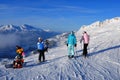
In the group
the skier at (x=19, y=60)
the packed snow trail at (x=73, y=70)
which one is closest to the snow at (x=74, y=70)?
the packed snow trail at (x=73, y=70)

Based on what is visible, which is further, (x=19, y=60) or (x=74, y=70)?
(x=19, y=60)

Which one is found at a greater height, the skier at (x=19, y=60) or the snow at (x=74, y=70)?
the skier at (x=19, y=60)

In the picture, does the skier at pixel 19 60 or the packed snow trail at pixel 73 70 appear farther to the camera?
the skier at pixel 19 60

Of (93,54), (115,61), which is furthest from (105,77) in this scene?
(93,54)

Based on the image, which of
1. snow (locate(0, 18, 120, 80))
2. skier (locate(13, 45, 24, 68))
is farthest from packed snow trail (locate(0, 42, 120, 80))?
skier (locate(13, 45, 24, 68))

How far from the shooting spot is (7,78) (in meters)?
18.2

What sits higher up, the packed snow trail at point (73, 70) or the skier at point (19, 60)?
the skier at point (19, 60)

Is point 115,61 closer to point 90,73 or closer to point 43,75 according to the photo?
point 90,73

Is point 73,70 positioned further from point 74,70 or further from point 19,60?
point 19,60

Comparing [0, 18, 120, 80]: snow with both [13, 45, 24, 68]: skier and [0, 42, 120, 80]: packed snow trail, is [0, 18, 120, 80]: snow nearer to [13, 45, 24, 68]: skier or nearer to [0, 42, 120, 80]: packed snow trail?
[0, 42, 120, 80]: packed snow trail

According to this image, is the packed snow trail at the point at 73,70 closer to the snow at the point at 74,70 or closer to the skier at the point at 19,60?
the snow at the point at 74,70

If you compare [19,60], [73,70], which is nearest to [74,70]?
[73,70]

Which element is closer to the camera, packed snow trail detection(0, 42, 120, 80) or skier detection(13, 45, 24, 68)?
packed snow trail detection(0, 42, 120, 80)

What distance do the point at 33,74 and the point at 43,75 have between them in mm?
821
